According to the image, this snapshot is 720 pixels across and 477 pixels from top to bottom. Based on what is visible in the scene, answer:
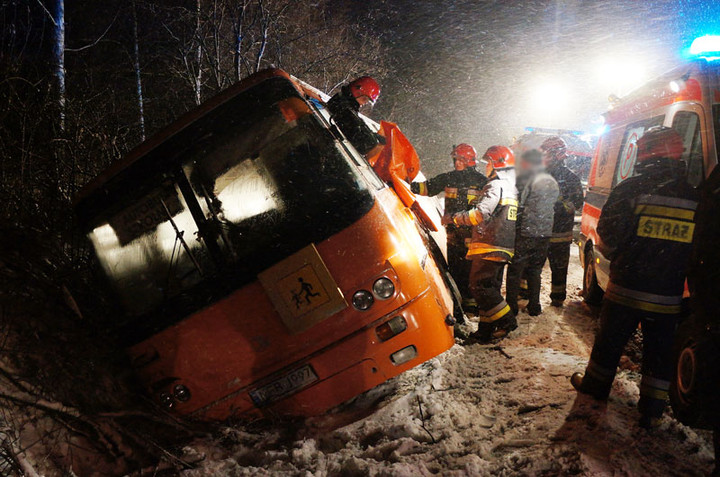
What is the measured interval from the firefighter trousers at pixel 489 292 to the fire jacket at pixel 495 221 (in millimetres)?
97

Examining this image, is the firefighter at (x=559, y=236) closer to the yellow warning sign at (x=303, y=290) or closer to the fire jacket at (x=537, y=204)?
the fire jacket at (x=537, y=204)

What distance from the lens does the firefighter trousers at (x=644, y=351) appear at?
251 cm

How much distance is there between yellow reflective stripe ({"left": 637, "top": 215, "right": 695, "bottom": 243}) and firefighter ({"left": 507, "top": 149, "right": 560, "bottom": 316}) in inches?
76.6

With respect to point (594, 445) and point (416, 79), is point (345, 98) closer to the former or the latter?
point (594, 445)

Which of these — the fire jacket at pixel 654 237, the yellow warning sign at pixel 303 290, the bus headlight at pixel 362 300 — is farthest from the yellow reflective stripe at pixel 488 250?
the yellow warning sign at pixel 303 290

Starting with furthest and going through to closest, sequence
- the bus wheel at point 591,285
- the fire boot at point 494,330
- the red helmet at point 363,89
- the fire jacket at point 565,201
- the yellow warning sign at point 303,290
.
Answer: the fire jacket at point 565,201 → the bus wheel at point 591,285 → the fire boot at point 494,330 → the red helmet at point 363,89 → the yellow warning sign at point 303,290

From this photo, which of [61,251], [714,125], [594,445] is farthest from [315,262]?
[714,125]

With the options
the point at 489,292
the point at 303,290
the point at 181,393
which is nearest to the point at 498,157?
the point at 489,292

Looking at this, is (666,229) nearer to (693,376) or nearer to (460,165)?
(693,376)

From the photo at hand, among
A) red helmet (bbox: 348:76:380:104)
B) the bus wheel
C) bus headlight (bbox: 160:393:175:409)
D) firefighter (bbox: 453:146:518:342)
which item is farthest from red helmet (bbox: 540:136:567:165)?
bus headlight (bbox: 160:393:175:409)

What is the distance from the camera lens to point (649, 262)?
8.25ft

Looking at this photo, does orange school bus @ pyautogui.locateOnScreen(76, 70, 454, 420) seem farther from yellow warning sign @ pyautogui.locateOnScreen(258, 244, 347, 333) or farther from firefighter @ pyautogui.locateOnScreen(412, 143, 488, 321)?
firefighter @ pyautogui.locateOnScreen(412, 143, 488, 321)

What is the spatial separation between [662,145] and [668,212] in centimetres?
44

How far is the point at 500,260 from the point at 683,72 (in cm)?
220
